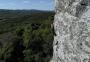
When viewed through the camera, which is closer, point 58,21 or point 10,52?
point 58,21

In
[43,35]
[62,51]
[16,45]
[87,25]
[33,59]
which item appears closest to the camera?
[87,25]

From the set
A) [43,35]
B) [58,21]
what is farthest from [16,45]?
[58,21]

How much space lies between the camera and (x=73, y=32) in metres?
7.30

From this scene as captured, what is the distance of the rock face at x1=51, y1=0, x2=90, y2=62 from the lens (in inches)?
264

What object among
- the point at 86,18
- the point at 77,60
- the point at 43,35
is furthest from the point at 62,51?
the point at 43,35

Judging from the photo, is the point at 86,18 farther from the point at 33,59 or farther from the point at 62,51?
the point at 33,59

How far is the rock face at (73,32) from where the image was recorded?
6.71 metres

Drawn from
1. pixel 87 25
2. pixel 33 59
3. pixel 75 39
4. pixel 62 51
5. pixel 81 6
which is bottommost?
pixel 33 59

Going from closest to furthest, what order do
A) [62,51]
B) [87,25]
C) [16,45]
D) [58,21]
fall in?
1. [87,25]
2. [62,51]
3. [58,21]
4. [16,45]

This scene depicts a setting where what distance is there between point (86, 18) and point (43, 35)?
51255 mm

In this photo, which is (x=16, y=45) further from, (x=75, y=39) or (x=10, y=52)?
(x=75, y=39)

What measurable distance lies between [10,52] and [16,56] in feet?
5.07

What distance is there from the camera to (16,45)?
5166cm

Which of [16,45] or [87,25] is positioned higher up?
[87,25]
